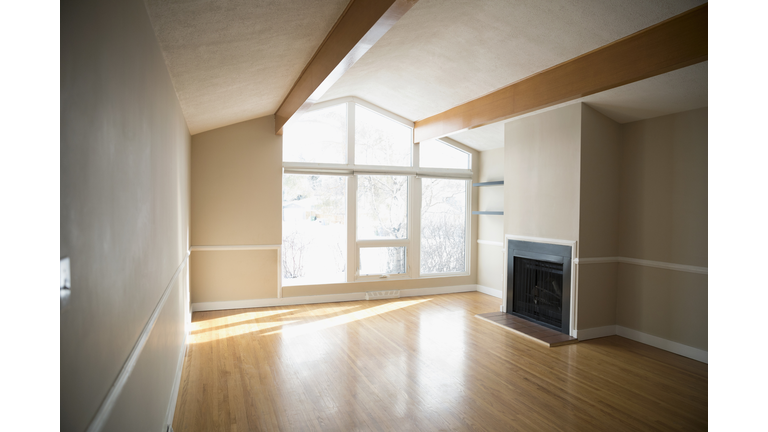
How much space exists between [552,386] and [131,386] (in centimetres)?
309

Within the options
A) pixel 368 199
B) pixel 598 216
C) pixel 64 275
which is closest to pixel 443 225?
pixel 368 199

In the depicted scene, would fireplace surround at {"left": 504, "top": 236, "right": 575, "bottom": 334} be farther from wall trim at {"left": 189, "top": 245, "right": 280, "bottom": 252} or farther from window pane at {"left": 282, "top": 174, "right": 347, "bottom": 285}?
wall trim at {"left": 189, "top": 245, "right": 280, "bottom": 252}

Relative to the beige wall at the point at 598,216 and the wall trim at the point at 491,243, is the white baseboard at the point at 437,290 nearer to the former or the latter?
the wall trim at the point at 491,243

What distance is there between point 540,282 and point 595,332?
0.80 m

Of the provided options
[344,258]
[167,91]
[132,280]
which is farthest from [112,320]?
[344,258]

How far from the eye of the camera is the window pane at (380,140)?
663 centimetres

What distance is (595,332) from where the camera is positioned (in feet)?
15.6

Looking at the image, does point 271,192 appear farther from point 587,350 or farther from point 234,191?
point 587,350

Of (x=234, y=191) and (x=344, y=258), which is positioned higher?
(x=234, y=191)

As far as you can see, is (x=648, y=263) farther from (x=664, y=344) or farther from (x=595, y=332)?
(x=595, y=332)

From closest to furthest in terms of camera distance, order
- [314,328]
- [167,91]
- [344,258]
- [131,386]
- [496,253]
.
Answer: [131,386]
[167,91]
[314,328]
[344,258]
[496,253]

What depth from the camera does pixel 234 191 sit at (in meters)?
5.84

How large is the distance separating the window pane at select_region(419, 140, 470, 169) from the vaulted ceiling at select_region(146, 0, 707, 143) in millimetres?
1642

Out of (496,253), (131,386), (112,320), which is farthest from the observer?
(496,253)
